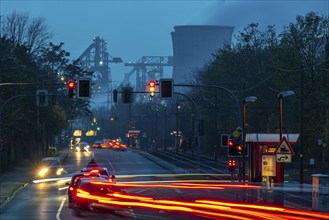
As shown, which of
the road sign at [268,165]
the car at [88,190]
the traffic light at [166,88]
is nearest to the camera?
the car at [88,190]

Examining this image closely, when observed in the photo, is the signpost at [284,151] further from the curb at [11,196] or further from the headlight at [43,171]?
the headlight at [43,171]

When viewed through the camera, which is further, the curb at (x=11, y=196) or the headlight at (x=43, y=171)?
the headlight at (x=43, y=171)

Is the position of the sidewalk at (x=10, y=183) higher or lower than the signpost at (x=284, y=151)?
lower

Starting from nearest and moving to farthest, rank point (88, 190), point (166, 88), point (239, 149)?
point (88, 190), point (166, 88), point (239, 149)

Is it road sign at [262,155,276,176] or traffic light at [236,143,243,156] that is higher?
traffic light at [236,143,243,156]

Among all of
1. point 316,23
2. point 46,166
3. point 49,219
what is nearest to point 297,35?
point 316,23

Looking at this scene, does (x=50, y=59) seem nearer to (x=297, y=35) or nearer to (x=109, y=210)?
(x=297, y=35)

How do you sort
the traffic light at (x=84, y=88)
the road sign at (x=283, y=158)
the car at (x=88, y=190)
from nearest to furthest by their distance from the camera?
the car at (x=88, y=190), the road sign at (x=283, y=158), the traffic light at (x=84, y=88)

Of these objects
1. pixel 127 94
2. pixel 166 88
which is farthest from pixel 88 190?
pixel 127 94

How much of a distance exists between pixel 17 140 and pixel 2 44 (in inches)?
661

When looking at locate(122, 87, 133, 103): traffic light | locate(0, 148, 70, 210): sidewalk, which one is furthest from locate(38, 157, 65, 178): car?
locate(122, 87, 133, 103): traffic light

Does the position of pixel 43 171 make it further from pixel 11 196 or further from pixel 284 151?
pixel 284 151

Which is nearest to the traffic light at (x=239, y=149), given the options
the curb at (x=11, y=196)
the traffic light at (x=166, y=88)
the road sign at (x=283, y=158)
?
the traffic light at (x=166, y=88)

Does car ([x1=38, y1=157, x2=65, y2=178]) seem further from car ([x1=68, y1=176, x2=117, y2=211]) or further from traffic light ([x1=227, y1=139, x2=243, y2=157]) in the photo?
car ([x1=68, y1=176, x2=117, y2=211])
